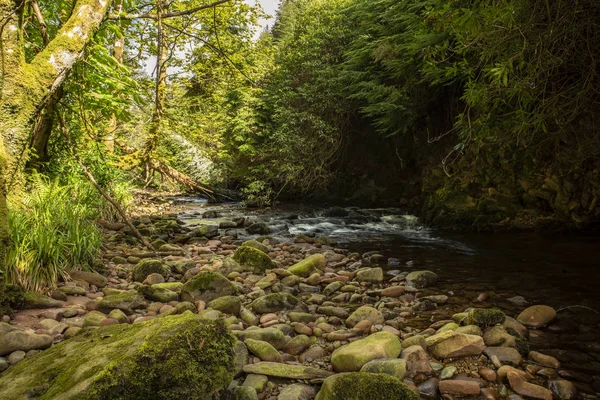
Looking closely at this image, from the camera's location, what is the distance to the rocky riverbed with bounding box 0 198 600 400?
Result: 74.3 inches

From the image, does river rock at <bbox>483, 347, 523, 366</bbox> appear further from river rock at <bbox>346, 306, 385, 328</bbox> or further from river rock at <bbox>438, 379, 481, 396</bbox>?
river rock at <bbox>346, 306, 385, 328</bbox>

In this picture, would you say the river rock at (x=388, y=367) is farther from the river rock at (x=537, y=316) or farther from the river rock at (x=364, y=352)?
the river rock at (x=537, y=316)

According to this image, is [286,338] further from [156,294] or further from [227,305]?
[156,294]

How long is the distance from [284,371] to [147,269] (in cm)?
299

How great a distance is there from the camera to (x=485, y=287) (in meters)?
4.60

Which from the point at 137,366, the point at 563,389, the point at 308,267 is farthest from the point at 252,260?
the point at 563,389

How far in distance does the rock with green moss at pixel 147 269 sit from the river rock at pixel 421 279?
344 cm

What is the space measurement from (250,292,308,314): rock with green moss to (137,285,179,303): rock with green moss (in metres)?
0.93

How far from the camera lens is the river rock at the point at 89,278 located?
161 inches

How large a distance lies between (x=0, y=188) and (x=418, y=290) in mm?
4612

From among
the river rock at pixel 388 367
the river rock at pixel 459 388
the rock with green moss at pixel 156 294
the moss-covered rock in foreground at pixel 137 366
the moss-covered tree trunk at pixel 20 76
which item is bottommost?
the river rock at pixel 459 388

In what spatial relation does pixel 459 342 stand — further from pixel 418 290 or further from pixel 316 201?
pixel 316 201

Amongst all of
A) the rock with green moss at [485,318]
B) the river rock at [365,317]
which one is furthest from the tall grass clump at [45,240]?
the rock with green moss at [485,318]

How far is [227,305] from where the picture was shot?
12.0ft
